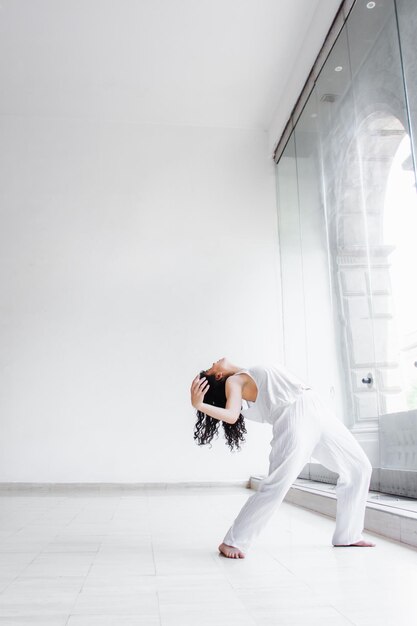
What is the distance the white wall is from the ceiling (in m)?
0.28

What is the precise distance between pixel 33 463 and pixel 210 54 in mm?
4223

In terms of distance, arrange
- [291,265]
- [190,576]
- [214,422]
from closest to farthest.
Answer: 1. [190,576]
2. [214,422]
3. [291,265]

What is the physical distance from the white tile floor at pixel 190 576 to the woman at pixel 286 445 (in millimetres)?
115

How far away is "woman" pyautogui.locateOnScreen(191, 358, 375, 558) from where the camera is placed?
237cm

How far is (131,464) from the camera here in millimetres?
5832

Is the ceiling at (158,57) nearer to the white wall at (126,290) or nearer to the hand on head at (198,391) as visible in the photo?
the white wall at (126,290)

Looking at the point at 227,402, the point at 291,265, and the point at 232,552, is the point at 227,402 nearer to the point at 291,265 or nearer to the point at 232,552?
the point at 232,552

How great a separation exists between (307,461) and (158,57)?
4428mm

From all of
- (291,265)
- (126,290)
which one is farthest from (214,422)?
(126,290)

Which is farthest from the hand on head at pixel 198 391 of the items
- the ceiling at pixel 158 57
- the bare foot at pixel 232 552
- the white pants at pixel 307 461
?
the ceiling at pixel 158 57

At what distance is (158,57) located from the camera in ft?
18.3

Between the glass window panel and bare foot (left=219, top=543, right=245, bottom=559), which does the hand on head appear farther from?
the glass window panel

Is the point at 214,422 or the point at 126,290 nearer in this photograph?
the point at 214,422

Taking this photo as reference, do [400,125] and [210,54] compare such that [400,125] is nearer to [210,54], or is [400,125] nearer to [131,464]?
[210,54]
